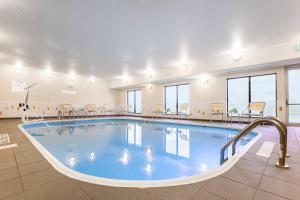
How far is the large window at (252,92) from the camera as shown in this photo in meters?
6.25

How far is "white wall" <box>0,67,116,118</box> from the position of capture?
26.0 ft

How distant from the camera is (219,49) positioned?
5.40 m

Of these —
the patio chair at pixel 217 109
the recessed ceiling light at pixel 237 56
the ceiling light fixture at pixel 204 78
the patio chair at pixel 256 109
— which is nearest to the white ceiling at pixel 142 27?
the recessed ceiling light at pixel 237 56

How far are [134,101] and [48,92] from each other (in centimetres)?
553

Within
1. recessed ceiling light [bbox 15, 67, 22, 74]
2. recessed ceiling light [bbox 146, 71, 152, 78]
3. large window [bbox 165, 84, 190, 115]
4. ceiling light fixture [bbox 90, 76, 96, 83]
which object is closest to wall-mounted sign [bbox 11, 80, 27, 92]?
recessed ceiling light [bbox 15, 67, 22, 74]

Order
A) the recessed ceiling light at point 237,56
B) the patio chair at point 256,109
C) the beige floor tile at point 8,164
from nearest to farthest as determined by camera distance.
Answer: the beige floor tile at point 8,164
the recessed ceiling light at point 237,56
the patio chair at point 256,109

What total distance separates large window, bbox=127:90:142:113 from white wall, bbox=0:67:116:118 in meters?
1.48

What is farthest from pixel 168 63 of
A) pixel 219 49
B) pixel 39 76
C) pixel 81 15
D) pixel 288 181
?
pixel 39 76

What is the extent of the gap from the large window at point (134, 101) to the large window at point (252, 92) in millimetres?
6078

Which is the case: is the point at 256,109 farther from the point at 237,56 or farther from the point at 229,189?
the point at 229,189

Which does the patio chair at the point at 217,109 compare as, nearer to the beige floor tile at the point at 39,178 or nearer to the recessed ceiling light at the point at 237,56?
the recessed ceiling light at the point at 237,56

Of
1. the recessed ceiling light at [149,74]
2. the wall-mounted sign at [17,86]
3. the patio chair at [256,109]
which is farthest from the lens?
the recessed ceiling light at [149,74]

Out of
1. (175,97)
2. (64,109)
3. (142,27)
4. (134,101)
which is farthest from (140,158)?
(134,101)

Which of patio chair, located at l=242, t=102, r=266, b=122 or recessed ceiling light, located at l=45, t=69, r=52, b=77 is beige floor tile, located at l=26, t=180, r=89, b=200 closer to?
patio chair, located at l=242, t=102, r=266, b=122
